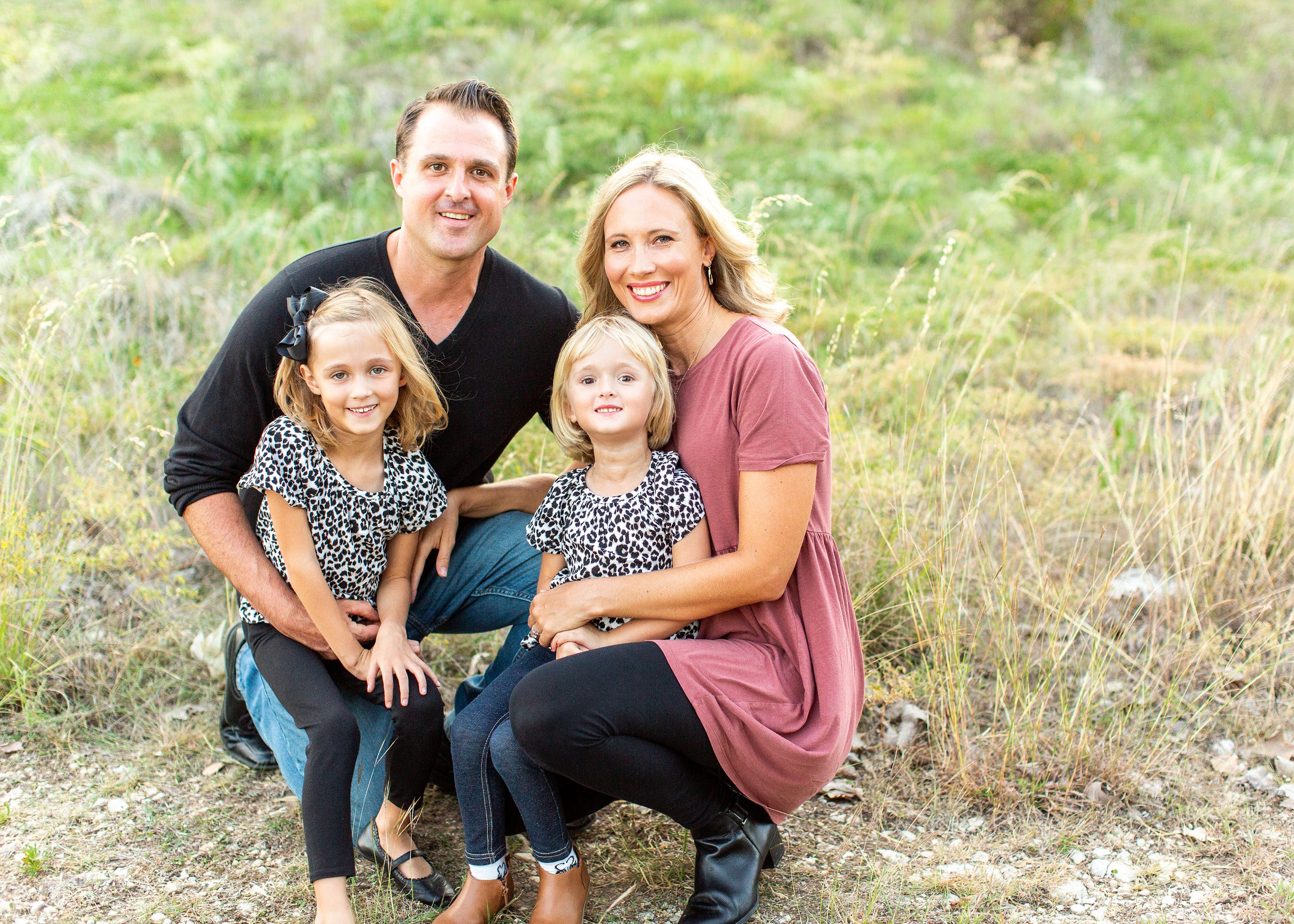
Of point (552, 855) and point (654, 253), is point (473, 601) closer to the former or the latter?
point (552, 855)

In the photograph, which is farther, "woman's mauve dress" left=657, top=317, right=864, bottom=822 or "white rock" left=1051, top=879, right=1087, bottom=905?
"white rock" left=1051, top=879, right=1087, bottom=905

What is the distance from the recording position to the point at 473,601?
3.05 m

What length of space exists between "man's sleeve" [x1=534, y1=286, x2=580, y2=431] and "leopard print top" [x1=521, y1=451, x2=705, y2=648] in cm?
56

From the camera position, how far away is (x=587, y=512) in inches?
98.5

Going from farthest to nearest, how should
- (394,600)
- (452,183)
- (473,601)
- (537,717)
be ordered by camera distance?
(473,601)
(452,183)
(394,600)
(537,717)

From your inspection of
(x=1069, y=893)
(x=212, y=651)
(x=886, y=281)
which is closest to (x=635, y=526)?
(x=1069, y=893)

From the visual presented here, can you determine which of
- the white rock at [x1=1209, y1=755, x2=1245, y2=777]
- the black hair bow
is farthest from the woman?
the white rock at [x1=1209, y1=755, x2=1245, y2=777]

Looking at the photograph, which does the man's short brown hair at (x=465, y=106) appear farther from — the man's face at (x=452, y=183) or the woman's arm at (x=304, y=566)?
the woman's arm at (x=304, y=566)

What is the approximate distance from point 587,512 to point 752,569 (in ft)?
1.45

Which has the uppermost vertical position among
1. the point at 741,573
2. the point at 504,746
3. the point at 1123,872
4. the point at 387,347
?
the point at 387,347

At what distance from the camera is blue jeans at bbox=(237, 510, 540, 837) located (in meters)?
2.79

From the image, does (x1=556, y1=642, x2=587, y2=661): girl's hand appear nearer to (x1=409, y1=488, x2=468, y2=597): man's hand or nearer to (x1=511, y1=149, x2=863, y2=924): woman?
(x1=511, y1=149, x2=863, y2=924): woman

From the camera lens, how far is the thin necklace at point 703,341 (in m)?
2.60

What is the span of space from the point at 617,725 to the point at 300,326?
1.25m
